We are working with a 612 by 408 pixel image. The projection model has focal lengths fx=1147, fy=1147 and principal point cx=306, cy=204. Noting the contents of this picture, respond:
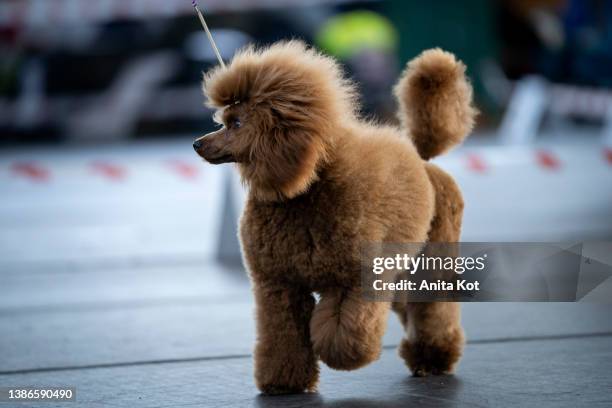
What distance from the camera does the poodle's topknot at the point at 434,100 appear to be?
4879mm

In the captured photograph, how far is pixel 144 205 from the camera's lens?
11.6m

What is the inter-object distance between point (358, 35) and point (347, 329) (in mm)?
17110

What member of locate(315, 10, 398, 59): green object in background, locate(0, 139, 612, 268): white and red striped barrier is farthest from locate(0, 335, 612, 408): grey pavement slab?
locate(315, 10, 398, 59): green object in background

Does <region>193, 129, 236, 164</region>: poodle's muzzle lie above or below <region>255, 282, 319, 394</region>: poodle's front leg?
above

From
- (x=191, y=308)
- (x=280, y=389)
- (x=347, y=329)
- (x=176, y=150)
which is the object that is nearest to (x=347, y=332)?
(x=347, y=329)

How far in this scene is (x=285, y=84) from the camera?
4168 mm

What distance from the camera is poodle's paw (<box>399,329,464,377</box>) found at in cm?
486

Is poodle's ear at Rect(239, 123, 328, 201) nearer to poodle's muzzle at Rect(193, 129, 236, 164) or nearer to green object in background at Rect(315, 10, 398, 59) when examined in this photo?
poodle's muzzle at Rect(193, 129, 236, 164)

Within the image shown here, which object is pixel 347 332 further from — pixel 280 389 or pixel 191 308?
pixel 191 308

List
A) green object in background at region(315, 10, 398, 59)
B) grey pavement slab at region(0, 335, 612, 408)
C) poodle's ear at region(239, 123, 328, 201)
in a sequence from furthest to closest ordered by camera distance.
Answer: green object in background at region(315, 10, 398, 59) < grey pavement slab at region(0, 335, 612, 408) < poodle's ear at region(239, 123, 328, 201)

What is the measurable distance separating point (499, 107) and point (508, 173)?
11793 mm

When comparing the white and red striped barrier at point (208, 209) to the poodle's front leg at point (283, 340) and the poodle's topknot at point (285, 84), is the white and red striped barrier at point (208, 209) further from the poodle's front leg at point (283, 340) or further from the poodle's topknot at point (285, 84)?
the poodle's topknot at point (285, 84)

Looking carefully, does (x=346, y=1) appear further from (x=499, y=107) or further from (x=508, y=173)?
(x=508, y=173)

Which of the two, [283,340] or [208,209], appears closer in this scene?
[283,340]
